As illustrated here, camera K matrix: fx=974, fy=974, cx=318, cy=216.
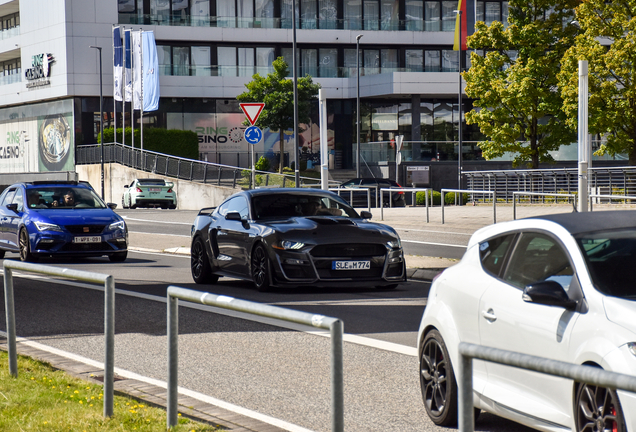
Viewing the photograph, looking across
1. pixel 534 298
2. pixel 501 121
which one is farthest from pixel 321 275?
pixel 501 121

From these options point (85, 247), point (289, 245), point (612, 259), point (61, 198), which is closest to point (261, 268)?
point (289, 245)

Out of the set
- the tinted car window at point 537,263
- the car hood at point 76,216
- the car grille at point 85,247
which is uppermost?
the tinted car window at point 537,263

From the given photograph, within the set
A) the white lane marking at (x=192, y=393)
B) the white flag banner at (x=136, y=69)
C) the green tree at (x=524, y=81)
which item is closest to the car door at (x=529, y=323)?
the white lane marking at (x=192, y=393)

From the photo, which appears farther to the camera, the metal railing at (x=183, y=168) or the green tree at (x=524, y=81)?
the metal railing at (x=183, y=168)

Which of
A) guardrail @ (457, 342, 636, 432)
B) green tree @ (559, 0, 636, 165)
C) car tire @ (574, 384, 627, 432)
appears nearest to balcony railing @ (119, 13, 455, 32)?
green tree @ (559, 0, 636, 165)

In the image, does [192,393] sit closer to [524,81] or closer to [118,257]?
[118,257]

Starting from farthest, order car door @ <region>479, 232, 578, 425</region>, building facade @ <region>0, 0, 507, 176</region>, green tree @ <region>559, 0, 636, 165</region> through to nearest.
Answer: building facade @ <region>0, 0, 507, 176</region>
green tree @ <region>559, 0, 636, 165</region>
car door @ <region>479, 232, 578, 425</region>

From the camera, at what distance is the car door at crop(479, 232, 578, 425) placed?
449 cm

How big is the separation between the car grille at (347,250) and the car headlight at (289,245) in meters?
0.18

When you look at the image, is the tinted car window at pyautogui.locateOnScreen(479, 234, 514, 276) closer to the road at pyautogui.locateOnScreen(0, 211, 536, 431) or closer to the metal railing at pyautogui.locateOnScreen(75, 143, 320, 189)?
the road at pyautogui.locateOnScreen(0, 211, 536, 431)

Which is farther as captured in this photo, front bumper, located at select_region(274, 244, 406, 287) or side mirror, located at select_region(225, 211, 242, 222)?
side mirror, located at select_region(225, 211, 242, 222)

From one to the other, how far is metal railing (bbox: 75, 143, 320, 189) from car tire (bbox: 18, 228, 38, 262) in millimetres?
25228

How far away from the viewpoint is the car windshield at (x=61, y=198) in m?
19.2

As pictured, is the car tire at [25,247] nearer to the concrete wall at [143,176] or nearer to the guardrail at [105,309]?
the guardrail at [105,309]
